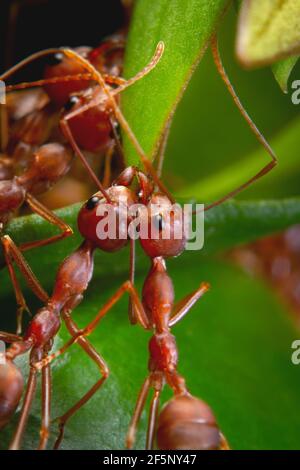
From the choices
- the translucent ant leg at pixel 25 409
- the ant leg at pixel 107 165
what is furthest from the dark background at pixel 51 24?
the translucent ant leg at pixel 25 409

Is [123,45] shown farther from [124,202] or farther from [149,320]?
[149,320]

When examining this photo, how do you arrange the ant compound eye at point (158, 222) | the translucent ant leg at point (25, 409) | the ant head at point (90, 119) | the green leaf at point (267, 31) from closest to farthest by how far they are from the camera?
the green leaf at point (267, 31) < the translucent ant leg at point (25, 409) < the ant compound eye at point (158, 222) < the ant head at point (90, 119)

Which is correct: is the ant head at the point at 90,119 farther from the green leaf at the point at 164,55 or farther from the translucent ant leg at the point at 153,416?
the translucent ant leg at the point at 153,416

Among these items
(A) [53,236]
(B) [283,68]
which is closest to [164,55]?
Answer: (B) [283,68]

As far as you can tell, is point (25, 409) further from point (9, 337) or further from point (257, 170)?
point (257, 170)

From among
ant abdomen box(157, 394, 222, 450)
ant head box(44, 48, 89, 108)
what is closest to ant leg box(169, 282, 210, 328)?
ant abdomen box(157, 394, 222, 450)

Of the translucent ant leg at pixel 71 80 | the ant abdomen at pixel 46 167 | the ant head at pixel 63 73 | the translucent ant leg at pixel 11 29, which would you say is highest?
the translucent ant leg at pixel 11 29
